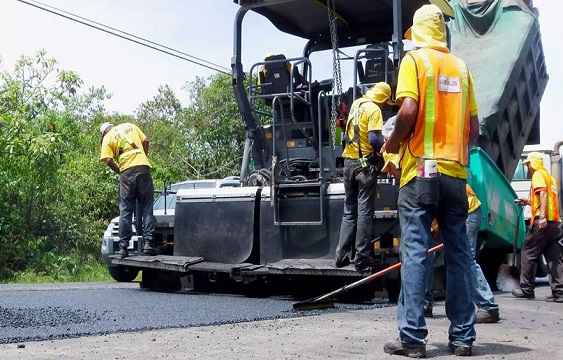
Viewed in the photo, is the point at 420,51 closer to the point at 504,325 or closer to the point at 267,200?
the point at 504,325

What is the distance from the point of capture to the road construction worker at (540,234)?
944 centimetres

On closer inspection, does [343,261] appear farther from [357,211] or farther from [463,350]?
[463,350]

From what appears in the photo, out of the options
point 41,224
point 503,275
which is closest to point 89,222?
point 41,224

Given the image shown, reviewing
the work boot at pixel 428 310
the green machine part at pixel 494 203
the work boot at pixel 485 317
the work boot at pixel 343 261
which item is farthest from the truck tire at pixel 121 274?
the work boot at pixel 485 317

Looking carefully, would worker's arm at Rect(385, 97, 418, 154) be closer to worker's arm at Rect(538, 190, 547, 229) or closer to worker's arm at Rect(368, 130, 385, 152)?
worker's arm at Rect(368, 130, 385, 152)

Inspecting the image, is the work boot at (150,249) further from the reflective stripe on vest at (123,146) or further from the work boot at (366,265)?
→ the work boot at (366,265)

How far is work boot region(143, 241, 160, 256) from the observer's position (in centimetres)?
967

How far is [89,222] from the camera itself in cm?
1730

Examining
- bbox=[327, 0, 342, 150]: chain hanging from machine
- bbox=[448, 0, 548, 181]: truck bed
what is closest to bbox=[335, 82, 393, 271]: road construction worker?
bbox=[327, 0, 342, 150]: chain hanging from machine

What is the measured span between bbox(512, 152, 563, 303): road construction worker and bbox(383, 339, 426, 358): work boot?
5.12 m

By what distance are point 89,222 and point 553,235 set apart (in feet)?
34.5

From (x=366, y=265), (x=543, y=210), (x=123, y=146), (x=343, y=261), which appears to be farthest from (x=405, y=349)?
(x=123, y=146)

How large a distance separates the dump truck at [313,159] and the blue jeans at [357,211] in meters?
0.18

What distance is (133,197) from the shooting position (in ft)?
32.4
